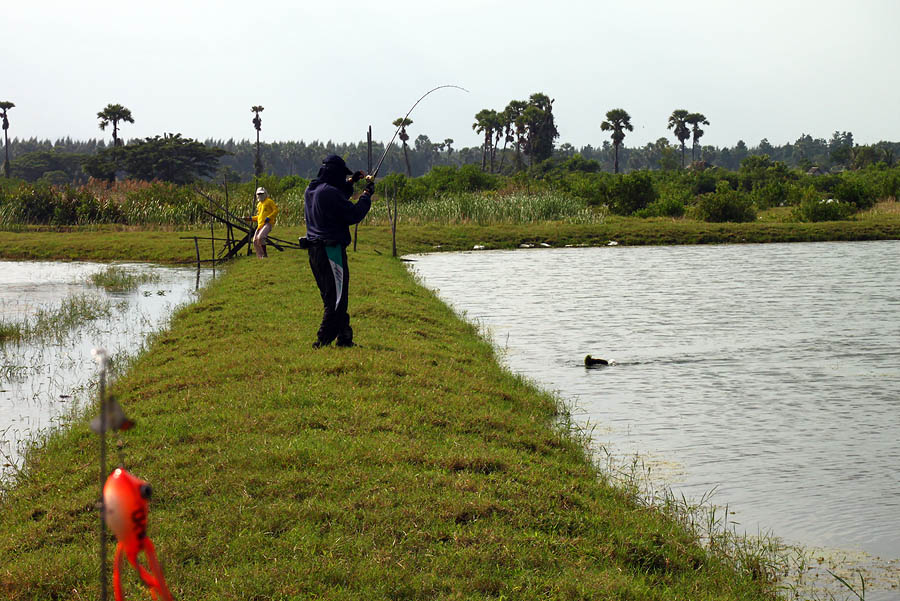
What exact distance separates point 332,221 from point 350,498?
5.21 metres

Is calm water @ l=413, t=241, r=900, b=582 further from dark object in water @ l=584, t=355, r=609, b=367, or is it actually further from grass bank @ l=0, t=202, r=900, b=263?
grass bank @ l=0, t=202, r=900, b=263

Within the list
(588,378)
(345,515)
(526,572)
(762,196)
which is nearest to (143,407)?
(345,515)

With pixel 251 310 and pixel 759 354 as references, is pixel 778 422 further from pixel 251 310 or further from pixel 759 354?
pixel 251 310

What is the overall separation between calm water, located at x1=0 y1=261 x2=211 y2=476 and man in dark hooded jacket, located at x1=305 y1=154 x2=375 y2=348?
3.15 m

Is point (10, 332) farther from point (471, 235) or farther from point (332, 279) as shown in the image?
point (471, 235)

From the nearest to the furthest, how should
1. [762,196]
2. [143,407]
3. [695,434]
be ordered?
[143,407], [695,434], [762,196]

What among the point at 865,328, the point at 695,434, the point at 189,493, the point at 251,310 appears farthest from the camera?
the point at 865,328

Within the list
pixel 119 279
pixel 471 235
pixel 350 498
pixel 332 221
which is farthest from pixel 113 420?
pixel 471 235

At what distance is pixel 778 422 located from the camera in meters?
10.3

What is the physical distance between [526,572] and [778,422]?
6.16m

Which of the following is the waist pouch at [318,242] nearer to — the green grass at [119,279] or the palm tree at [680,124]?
the green grass at [119,279]

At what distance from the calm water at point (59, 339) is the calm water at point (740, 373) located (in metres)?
5.95

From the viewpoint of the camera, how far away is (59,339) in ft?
52.8

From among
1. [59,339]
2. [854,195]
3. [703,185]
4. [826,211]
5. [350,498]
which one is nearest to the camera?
[350,498]
